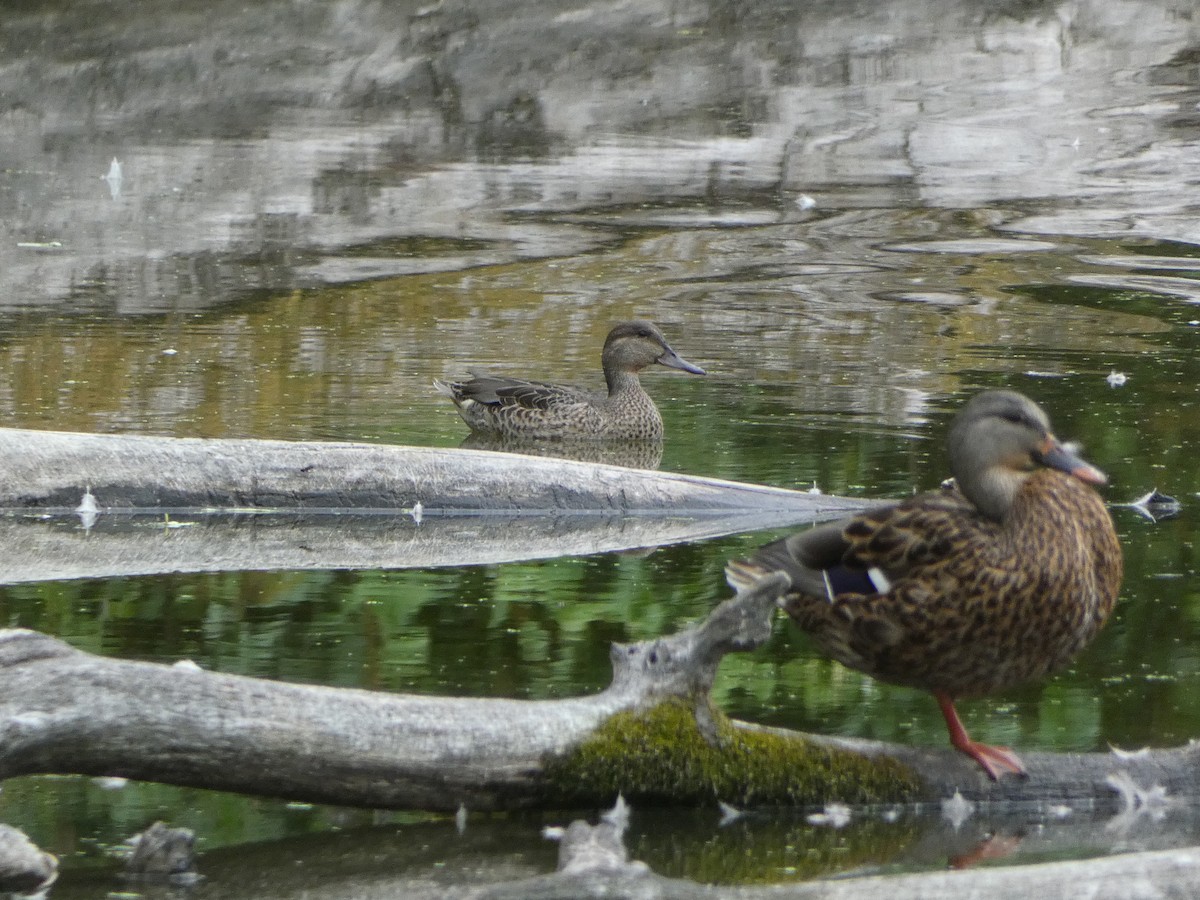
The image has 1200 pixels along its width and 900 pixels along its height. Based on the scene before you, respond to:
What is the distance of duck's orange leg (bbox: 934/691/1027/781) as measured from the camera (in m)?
4.54

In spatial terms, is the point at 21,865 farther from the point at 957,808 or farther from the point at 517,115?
the point at 517,115

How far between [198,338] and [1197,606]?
6106 millimetres

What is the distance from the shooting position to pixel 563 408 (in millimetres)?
9523

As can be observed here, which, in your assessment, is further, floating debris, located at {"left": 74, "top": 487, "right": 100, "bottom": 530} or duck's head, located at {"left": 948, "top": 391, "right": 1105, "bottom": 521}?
floating debris, located at {"left": 74, "top": 487, "right": 100, "bottom": 530}

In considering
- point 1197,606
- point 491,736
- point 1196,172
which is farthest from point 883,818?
point 1196,172

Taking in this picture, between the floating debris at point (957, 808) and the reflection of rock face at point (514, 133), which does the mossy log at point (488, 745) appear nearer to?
the floating debris at point (957, 808)

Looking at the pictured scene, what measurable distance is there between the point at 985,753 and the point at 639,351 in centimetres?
547

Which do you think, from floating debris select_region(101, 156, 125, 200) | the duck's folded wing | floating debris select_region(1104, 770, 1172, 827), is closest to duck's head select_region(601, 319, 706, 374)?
the duck's folded wing

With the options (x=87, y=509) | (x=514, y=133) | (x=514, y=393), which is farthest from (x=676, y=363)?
(x=514, y=133)

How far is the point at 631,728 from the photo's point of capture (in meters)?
4.38

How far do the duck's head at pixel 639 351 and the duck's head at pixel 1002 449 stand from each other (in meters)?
5.25

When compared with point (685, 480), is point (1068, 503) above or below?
above

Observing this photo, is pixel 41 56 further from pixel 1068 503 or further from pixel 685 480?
pixel 1068 503

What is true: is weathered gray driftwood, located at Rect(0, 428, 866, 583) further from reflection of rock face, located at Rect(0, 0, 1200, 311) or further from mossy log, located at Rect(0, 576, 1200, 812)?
reflection of rock face, located at Rect(0, 0, 1200, 311)
